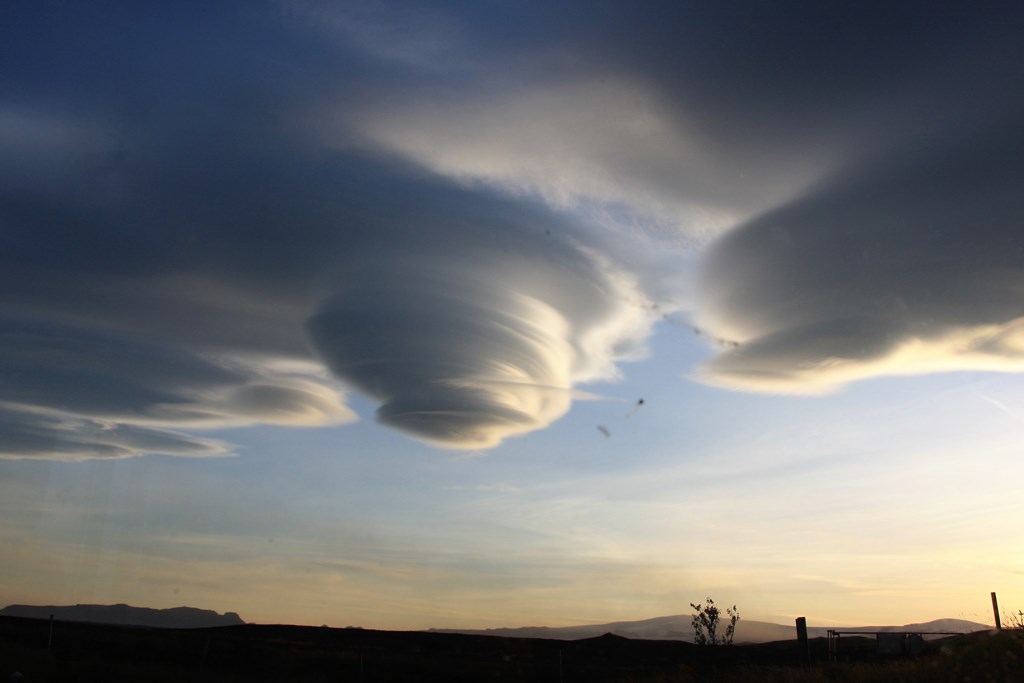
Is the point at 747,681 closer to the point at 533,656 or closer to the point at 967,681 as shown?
the point at 967,681

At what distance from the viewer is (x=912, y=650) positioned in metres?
32.9

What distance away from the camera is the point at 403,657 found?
142 feet

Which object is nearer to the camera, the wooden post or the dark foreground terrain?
the dark foreground terrain

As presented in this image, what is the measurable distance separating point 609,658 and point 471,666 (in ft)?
Result: 30.7

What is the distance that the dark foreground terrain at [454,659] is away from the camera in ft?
77.3

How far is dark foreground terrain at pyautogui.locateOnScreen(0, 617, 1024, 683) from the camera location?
2356cm

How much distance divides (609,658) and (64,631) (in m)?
37.5

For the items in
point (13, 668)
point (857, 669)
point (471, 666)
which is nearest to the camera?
point (857, 669)

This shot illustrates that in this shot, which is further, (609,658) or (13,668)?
(609,658)

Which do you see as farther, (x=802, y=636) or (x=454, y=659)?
(x=454, y=659)

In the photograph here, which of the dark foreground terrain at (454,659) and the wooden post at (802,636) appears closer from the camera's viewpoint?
the dark foreground terrain at (454,659)

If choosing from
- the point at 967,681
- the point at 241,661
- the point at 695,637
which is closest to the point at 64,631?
the point at 241,661

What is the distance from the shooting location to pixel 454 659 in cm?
4350

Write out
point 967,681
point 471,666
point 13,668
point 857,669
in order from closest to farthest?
point 967,681
point 857,669
point 13,668
point 471,666
